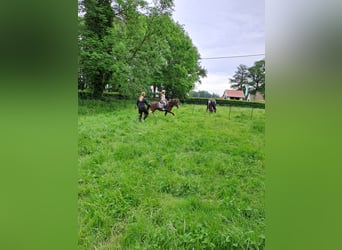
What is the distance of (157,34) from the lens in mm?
1400

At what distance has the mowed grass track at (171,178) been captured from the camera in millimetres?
1113

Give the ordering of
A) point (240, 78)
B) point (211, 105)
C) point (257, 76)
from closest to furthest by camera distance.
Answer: point (257, 76)
point (240, 78)
point (211, 105)

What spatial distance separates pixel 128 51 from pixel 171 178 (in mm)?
794

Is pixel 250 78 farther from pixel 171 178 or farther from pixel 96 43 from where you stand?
pixel 96 43

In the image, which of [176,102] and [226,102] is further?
[176,102]

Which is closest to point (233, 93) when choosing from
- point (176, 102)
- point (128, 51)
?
point (176, 102)

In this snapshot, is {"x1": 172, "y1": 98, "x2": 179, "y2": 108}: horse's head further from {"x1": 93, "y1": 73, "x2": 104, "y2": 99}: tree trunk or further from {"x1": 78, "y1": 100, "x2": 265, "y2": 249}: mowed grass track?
{"x1": 93, "y1": 73, "x2": 104, "y2": 99}: tree trunk

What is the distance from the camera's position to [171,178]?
4.16ft

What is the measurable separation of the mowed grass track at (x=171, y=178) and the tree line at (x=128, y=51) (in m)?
0.13

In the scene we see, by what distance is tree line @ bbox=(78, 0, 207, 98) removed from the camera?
1377 mm
